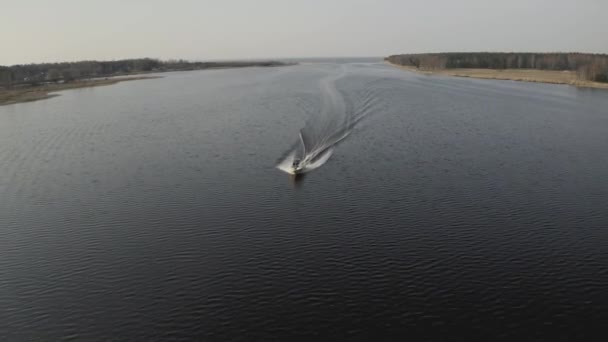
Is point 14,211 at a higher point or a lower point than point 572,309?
higher

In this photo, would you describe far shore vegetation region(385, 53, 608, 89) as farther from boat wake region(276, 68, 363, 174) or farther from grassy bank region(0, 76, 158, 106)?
grassy bank region(0, 76, 158, 106)

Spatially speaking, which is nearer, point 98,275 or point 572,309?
point 572,309

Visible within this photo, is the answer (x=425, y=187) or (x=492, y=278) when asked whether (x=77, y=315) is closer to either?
(x=492, y=278)

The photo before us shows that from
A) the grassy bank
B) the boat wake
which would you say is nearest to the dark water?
the boat wake

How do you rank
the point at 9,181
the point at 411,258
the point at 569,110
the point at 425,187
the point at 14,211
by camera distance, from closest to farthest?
the point at 411,258 → the point at 14,211 → the point at 425,187 → the point at 9,181 → the point at 569,110

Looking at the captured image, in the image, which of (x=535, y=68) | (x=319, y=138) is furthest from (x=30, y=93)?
(x=535, y=68)

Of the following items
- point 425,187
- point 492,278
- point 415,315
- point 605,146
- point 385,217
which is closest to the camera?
point 415,315

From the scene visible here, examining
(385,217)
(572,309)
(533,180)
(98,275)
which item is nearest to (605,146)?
(533,180)
